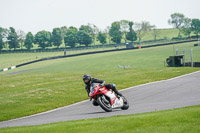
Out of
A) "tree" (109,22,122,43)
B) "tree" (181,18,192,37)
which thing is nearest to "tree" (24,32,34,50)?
"tree" (109,22,122,43)

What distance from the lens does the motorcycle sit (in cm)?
1402

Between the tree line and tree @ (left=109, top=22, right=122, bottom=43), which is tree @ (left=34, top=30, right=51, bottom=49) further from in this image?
tree @ (left=109, top=22, right=122, bottom=43)

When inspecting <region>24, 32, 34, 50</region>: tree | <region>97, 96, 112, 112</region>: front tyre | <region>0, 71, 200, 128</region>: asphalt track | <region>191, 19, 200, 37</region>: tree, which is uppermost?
<region>191, 19, 200, 37</region>: tree

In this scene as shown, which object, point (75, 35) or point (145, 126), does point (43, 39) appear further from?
point (145, 126)

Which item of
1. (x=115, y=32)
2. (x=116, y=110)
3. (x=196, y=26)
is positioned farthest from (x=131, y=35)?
(x=116, y=110)

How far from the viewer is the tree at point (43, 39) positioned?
166 meters

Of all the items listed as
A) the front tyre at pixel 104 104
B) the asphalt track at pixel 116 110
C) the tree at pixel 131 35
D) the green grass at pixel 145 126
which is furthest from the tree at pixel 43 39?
the green grass at pixel 145 126

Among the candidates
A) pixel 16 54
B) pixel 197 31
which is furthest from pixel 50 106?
pixel 197 31

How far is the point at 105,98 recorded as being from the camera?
47.1 ft

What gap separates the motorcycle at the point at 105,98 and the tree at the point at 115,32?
15794cm

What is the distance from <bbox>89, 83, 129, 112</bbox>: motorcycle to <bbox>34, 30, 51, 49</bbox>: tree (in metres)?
154

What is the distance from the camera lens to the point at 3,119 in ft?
56.5

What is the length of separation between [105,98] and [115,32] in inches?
6312

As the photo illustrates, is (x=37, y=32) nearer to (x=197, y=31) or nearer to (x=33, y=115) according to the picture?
(x=197, y=31)
